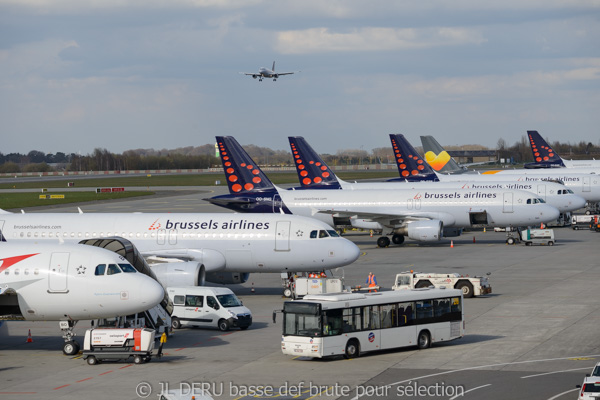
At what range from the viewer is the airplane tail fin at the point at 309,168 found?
3799 inches


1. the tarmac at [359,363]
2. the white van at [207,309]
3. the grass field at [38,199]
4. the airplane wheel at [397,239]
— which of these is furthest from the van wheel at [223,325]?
the grass field at [38,199]

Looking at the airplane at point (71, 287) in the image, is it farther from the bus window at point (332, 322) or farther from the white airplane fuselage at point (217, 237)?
the white airplane fuselage at point (217, 237)

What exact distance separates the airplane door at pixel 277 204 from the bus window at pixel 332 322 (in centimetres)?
4654

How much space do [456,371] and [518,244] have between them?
51272 mm

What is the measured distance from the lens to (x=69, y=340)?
36.7 meters

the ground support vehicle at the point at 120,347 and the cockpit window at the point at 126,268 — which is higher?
the cockpit window at the point at 126,268

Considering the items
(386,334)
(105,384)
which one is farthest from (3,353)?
(386,334)

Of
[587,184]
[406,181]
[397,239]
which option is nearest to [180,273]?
[397,239]

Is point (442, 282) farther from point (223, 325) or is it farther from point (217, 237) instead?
point (223, 325)

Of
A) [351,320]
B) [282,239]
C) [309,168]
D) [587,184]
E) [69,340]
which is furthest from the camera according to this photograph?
[587,184]

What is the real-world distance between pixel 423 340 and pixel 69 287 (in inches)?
586

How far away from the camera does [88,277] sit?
3538cm

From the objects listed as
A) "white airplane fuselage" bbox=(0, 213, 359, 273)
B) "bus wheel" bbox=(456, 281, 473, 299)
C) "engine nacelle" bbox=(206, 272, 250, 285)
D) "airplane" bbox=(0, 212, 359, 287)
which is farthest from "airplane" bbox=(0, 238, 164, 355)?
"bus wheel" bbox=(456, 281, 473, 299)

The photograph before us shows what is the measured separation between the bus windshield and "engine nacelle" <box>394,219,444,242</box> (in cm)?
4357
